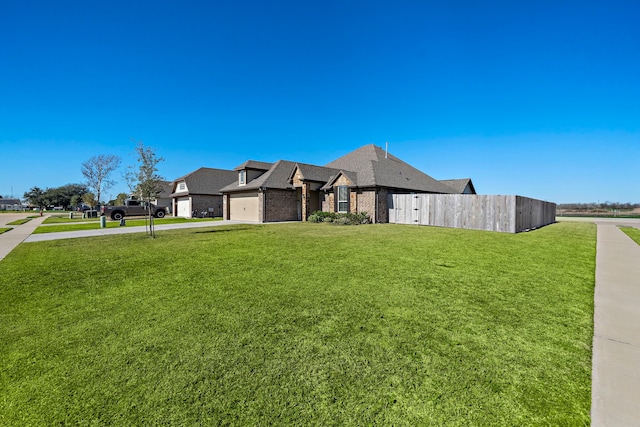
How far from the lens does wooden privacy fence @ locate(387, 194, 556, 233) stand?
1520 centimetres

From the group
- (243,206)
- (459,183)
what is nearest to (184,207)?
(243,206)

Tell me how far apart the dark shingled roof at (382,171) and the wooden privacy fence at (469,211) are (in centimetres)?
196

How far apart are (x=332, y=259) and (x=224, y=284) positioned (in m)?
3.13

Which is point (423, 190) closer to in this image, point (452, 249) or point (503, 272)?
point (452, 249)

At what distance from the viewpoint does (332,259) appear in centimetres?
765

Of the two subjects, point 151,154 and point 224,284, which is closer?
point 224,284

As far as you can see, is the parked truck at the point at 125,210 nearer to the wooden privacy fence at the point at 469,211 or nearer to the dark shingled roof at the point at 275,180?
the dark shingled roof at the point at 275,180

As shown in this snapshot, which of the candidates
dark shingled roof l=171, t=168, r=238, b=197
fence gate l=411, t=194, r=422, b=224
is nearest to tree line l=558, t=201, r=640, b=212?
fence gate l=411, t=194, r=422, b=224

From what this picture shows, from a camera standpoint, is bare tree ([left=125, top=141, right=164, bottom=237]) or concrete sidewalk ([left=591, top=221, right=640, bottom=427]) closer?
concrete sidewalk ([left=591, top=221, right=640, bottom=427])

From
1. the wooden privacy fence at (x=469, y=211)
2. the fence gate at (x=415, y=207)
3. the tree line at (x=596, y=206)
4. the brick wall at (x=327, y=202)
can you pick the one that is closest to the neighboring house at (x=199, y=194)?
the brick wall at (x=327, y=202)

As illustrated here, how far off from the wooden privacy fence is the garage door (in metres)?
11.5

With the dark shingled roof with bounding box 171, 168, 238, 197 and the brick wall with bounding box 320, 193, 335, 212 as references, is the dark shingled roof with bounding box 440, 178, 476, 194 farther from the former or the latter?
the dark shingled roof with bounding box 171, 168, 238, 197

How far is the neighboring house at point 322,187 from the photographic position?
20891mm

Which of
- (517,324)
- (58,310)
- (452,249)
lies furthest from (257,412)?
(452,249)
